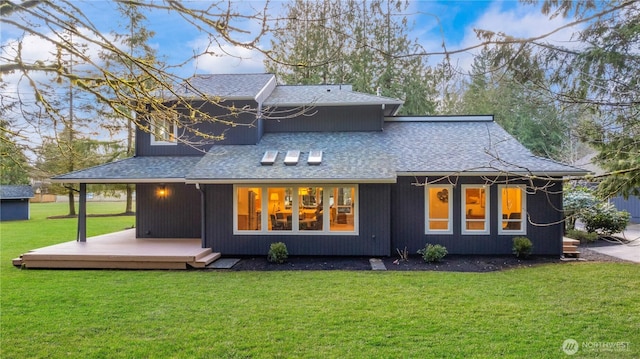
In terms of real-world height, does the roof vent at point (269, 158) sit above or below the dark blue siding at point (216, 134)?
below

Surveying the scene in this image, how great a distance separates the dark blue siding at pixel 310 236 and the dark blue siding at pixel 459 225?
22.1 inches

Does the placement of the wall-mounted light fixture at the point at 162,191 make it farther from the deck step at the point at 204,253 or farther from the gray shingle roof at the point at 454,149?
the gray shingle roof at the point at 454,149

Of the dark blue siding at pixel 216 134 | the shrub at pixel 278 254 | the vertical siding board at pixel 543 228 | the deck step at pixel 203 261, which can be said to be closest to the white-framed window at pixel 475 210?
the vertical siding board at pixel 543 228

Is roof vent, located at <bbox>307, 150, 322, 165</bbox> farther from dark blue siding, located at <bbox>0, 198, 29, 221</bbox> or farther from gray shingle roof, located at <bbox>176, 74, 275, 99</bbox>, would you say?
dark blue siding, located at <bbox>0, 198, 29, 221</bbox>

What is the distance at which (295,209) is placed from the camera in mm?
9828

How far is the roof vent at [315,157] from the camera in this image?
991 centimetres

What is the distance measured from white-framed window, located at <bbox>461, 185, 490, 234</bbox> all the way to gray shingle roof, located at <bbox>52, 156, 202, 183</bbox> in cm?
764

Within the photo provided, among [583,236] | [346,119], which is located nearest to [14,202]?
[346,119]

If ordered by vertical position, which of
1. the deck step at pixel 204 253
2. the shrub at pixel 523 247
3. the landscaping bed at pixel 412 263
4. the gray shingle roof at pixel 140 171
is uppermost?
the gray shingle roof at pixel 140 171

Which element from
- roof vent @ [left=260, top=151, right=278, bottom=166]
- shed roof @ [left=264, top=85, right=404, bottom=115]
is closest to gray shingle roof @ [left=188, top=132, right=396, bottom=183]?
roof vent @ [left=260, top=151, right=278, bottom=166]

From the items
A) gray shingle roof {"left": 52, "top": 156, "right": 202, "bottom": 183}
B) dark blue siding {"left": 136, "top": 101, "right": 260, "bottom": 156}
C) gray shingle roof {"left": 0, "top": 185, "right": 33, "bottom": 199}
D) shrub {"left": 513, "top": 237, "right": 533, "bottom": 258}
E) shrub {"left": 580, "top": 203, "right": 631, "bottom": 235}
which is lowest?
shrub {"left": 513, "top": 237, "right": 533, "bottom": 258}

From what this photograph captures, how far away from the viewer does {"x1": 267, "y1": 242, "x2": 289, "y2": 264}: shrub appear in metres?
9.02

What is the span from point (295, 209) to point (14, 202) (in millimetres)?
21900

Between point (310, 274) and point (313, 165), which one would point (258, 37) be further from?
point (313, 165)
